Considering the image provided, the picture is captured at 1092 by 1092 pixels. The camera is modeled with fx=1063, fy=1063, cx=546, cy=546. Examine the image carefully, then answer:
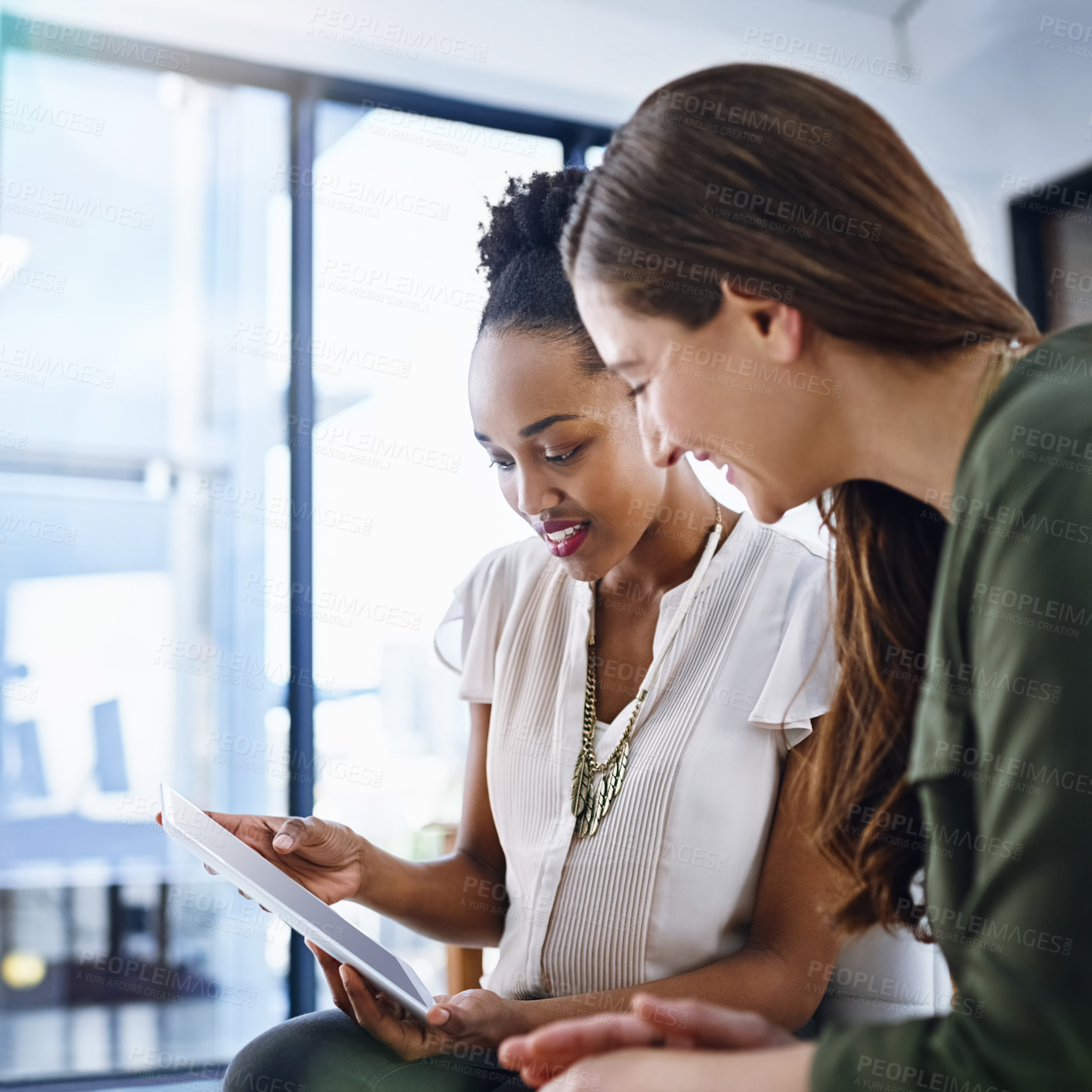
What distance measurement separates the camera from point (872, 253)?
701 mm

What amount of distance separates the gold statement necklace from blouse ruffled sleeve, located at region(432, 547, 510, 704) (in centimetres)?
16

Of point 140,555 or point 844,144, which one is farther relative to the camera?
point 140,555

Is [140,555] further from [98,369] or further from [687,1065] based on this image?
[687,1065]

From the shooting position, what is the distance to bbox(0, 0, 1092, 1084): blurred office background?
7.49 ft

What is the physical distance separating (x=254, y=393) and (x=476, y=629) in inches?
56.3

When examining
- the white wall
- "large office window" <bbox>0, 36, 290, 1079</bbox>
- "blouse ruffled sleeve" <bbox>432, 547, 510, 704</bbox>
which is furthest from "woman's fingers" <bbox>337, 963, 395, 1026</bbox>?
the white wall

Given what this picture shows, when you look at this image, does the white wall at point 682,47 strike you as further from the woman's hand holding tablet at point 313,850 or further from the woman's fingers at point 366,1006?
the woman's fingers at point 366,1006

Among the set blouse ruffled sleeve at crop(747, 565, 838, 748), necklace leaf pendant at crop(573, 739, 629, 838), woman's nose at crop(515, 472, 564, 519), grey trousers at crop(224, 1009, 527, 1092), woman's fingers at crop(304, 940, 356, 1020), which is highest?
woman's nose at crop(515, 472, 564, 519)

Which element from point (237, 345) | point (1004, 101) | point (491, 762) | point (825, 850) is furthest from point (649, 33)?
point (825, 850)

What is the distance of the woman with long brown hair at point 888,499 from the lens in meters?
0.53

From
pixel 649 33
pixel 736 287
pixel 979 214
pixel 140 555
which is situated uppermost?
pixel 649 33

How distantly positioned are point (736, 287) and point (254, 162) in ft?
6.97

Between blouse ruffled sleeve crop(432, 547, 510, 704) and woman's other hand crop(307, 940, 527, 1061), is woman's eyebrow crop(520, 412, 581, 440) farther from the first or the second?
woman's other hand crop(307, 940, 527, 1061)

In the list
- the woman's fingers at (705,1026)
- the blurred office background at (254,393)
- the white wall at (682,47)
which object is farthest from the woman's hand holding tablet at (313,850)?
the white wall at (682,47)
